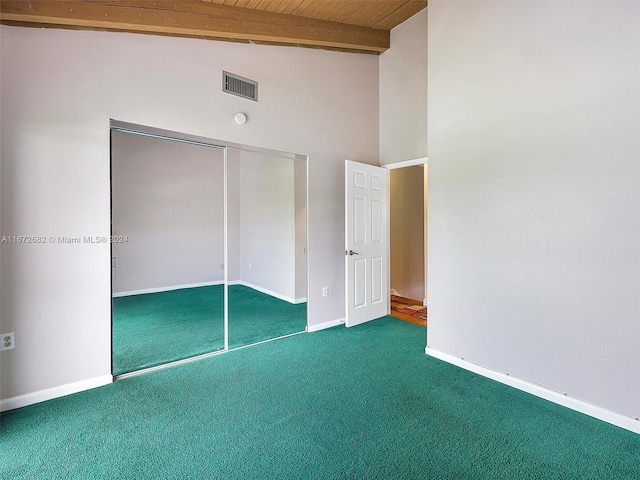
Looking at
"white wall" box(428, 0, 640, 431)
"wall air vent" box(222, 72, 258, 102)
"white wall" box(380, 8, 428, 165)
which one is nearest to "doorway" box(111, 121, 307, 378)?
"wall air vent" box(222, 72, 258, 102)

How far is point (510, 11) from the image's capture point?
Result: 2.48 m

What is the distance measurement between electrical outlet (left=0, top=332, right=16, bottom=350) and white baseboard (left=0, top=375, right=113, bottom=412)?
1.12 feet

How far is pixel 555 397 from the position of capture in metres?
2.29

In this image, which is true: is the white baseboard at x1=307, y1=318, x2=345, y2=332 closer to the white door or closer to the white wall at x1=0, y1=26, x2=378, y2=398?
the white door

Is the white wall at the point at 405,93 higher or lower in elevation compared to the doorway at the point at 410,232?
higher

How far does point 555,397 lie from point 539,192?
1.47 m

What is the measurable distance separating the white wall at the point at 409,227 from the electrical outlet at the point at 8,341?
4.60 meters

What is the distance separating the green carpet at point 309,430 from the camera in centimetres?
165

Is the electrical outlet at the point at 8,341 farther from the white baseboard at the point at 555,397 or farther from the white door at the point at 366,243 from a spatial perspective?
the white baseboard at the point at 555,397

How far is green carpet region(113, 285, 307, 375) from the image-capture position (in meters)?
2.78

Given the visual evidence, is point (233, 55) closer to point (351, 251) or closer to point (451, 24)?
point (451, 24)

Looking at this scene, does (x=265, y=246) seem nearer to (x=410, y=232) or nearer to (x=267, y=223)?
(x=267, y=223)

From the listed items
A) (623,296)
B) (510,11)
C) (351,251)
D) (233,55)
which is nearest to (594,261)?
(623,296)

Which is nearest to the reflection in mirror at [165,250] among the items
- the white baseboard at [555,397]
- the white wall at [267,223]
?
the white wall at [267,223]
